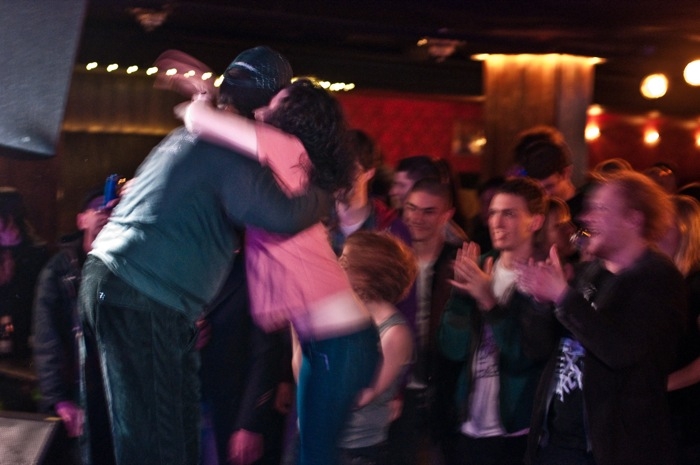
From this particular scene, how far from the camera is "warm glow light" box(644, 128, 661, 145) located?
12.3m

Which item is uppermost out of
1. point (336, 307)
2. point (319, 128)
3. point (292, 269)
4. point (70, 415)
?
point (319, 128)

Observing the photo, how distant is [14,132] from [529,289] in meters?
1.63

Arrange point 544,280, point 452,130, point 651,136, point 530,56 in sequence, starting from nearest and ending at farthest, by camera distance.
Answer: point 544,280
point 530,56
point 452,130
point 651,136

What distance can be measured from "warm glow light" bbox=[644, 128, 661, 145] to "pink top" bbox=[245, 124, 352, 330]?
1082cm

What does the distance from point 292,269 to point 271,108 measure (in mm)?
389

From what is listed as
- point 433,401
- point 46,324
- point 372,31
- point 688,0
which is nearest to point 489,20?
point 372,31

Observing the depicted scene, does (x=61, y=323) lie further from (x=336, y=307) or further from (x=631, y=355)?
(x=631, y=355)

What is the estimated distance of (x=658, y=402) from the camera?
3006 millimetres

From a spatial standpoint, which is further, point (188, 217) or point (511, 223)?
point (511, 223)

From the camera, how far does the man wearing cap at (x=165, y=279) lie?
201cm

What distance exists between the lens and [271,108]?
7.26ft

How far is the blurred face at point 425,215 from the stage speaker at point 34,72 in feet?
6.37

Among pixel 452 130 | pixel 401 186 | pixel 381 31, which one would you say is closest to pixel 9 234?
pixel 401 186

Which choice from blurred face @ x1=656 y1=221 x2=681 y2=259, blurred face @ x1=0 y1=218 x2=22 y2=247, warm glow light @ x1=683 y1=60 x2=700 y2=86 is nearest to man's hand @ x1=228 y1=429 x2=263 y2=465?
blurred face @ x1=0 y1=218 x2=22 y2=247
